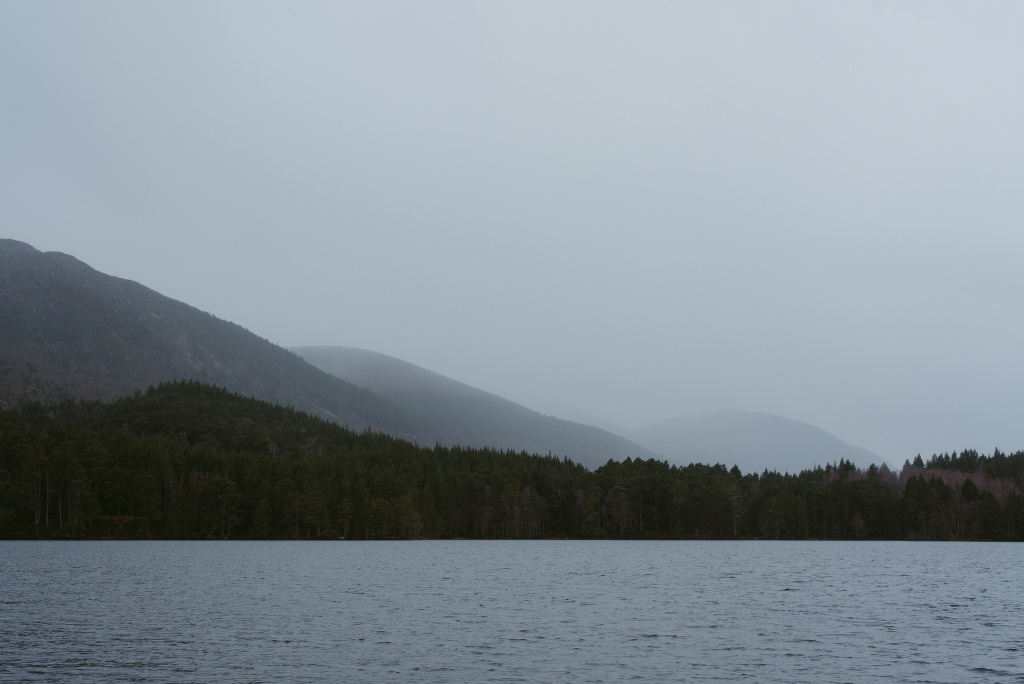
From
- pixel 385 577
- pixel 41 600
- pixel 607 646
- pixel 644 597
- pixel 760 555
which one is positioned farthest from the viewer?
pixel 760 555

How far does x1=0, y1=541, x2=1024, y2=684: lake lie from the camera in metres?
49.1

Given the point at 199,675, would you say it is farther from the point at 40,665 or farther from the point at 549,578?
the point at 549,578

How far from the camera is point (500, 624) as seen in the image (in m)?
68.1

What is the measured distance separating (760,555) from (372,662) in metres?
144

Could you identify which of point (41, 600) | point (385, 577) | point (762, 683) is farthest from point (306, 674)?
point (385, 577)

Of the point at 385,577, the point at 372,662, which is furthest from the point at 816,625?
the point at 385,577

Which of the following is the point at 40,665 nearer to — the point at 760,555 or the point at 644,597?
the point at 644,597

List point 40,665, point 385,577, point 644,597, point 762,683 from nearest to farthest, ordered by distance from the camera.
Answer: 1. point 762,683
2. point 40,665
3. point 644,597
4. point 385,577

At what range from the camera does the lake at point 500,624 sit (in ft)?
161

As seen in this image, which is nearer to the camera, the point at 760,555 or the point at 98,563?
the point at 98,563

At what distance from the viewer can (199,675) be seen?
46.7m

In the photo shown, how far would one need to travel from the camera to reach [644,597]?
89250mm

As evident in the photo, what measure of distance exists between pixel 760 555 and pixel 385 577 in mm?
95100

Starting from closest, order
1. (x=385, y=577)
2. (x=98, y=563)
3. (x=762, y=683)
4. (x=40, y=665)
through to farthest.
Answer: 1. (x=762, y=683)
2. (x=40, y=665)
3. (x=385, y=577)
4. (x=98, y=563)
